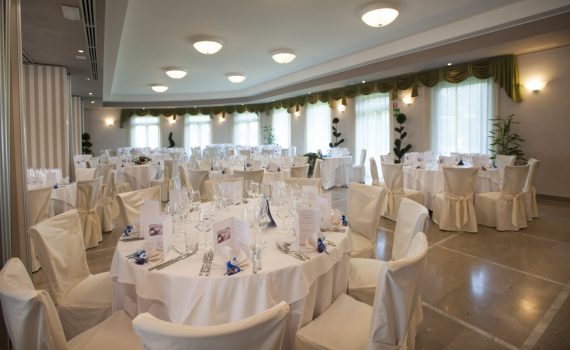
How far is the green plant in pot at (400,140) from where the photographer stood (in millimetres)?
9492

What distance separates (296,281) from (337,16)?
564 centimetres

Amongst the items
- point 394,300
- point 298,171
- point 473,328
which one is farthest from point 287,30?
point 394,300

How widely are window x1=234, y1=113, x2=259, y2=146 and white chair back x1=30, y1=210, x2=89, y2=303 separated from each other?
47.2 feet

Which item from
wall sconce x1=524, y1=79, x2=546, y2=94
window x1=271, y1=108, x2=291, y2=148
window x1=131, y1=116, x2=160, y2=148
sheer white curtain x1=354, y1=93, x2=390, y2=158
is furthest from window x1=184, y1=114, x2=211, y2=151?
wall sconce x1=524, y1=79, x2=546, y2=94

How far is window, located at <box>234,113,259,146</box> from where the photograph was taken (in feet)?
54.2

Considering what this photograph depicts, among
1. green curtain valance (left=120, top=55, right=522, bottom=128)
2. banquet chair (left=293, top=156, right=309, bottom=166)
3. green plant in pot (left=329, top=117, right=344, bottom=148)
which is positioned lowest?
banquet chair (left=293, top=156, right=309, bottom=166)

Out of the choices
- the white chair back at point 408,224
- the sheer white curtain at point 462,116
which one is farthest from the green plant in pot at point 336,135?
the white chair back at point 408,224

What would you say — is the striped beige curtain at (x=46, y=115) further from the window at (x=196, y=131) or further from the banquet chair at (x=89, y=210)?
the window at (x=196, y=131)

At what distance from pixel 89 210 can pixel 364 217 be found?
3.76 m

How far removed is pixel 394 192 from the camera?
5625 millimetres

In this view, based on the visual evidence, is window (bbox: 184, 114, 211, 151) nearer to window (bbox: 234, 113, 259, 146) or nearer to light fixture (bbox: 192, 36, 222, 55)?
window (bbox: 234, 113, 259, 146)

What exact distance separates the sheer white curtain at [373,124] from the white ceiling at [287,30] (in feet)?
4.77

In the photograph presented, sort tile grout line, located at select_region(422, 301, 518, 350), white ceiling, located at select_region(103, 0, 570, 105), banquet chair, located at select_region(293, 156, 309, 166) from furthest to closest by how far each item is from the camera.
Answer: banquet chair, located at select_region(293, 156, 309, 166) → white ceiling, located at select_region(103, 0, 570, 105) → tile grout line, located at select_region(422, 301, 518, 350)

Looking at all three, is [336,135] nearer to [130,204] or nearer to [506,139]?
[506,139]
